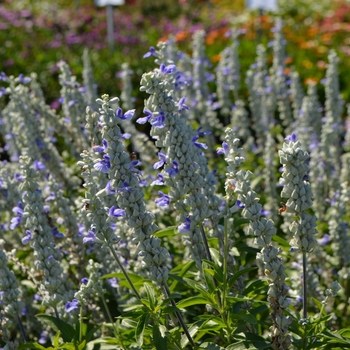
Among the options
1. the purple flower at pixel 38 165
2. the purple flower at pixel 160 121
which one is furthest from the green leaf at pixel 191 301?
the purple flower at pixel 38 165

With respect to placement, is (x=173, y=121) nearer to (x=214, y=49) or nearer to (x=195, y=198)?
(x=195, y=198)

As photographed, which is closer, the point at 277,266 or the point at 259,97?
the point at 277,266

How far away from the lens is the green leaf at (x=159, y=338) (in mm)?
3193

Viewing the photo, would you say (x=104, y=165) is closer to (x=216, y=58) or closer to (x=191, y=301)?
(x=191, y=301)

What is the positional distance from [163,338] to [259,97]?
4864 mm

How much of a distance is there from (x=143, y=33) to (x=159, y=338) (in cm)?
1618

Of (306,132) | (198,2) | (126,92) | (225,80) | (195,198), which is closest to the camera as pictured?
(195,198)

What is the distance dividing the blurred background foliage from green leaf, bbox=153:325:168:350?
5.83 meters

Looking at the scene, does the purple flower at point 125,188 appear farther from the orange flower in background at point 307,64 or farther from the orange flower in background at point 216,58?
the orange flower in background at point 307,64

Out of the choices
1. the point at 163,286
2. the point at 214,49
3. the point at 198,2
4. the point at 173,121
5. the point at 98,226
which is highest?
the point at 198,2

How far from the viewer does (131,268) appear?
479 centimetres

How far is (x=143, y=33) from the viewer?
1841 centimetres

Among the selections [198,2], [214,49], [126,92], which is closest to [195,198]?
[126,92]

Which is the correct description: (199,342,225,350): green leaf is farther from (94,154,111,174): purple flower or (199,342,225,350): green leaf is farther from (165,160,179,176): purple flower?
(94,154,111,174): purple flower
